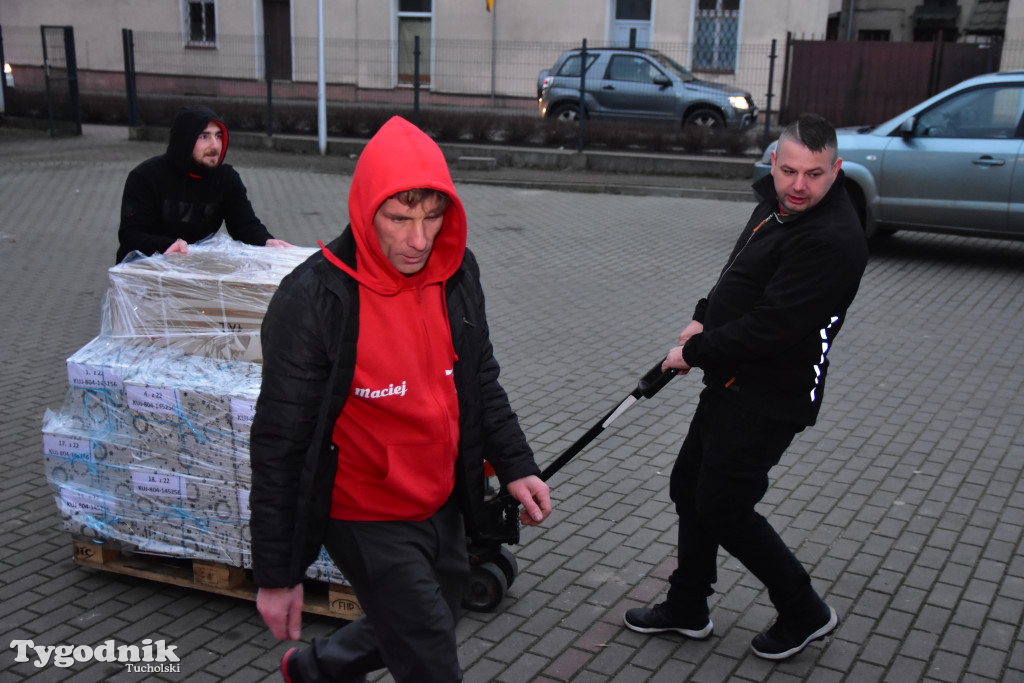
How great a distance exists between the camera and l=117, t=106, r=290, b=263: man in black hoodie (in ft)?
15.6

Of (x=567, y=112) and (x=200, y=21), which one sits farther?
(x=200, y=21)

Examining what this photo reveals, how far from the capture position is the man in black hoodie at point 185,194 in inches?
187

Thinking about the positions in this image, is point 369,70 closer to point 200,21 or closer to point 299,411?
point 200,21

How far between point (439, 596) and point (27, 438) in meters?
3.80

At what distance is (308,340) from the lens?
2.38 meters

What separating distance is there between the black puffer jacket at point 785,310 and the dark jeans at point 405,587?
1.16 meters

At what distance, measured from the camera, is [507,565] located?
3.89 meters

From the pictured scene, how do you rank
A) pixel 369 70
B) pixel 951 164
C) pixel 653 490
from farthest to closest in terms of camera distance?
pixel 369 70
pixel 951 164
pixel 653 490

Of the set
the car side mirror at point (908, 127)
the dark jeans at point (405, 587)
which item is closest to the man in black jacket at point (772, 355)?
the dark jeans at point (405, 587)

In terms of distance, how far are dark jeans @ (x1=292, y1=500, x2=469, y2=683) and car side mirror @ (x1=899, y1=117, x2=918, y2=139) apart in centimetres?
879

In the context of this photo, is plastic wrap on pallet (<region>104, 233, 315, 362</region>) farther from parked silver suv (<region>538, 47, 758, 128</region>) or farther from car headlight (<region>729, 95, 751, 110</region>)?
car headlight (<region>729, 95, 751, 110</region>)

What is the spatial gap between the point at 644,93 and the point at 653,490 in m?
14.6

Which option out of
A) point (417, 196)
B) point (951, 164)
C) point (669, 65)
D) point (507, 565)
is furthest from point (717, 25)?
point (417, 196)

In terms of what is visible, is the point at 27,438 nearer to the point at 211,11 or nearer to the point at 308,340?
the point at 308,340
